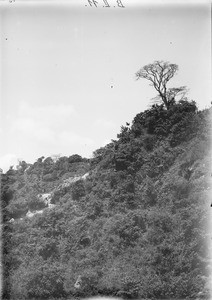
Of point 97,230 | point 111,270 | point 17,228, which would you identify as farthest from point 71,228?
point 111,270

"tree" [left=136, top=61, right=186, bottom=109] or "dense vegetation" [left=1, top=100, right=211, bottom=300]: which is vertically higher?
"tree" [left=136, top=61, right=186, bottom=109]

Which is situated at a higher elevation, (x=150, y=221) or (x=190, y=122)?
(x=190, y=122)

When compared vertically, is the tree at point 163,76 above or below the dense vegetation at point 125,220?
above

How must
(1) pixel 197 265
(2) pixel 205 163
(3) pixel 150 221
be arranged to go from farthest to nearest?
(2) pixel 205 163 < (3) pixel 150 221 < (1) pixel 197 265

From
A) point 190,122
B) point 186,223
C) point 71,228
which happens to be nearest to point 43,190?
point 71,228

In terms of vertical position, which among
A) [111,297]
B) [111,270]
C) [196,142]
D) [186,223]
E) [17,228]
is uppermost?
[196,142]

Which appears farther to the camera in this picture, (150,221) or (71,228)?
(71,228)

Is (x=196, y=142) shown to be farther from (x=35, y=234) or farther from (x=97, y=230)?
(x=35, y=234)

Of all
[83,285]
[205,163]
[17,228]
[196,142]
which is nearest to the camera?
[83,285]
